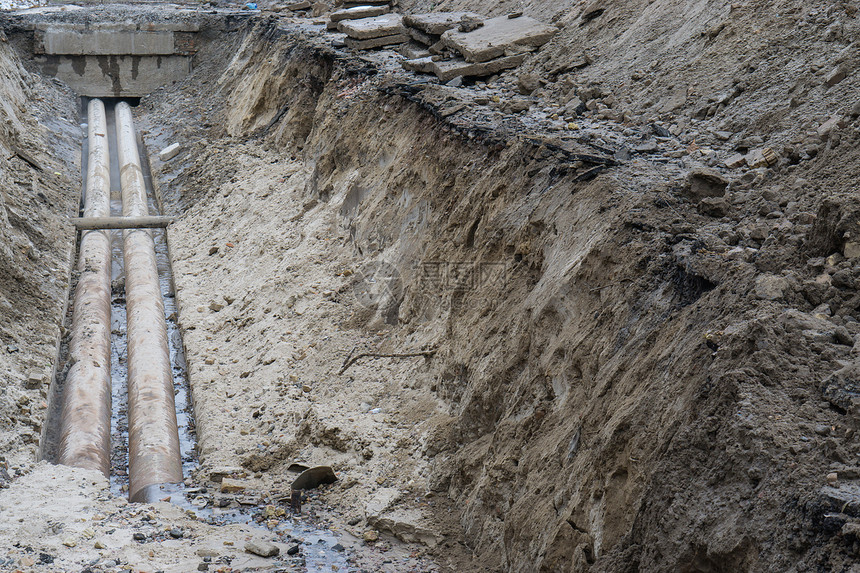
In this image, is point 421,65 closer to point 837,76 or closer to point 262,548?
point 837,76

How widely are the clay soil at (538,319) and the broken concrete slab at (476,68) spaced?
28cm

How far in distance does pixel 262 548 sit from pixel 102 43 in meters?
16.7

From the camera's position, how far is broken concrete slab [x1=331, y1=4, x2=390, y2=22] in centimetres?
1474

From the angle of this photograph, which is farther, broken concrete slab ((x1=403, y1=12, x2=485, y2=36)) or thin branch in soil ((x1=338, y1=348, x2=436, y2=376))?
broken concrete slab ((x1=403, y1=12, x2=485, y2=36))

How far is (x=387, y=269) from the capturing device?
8758 mm

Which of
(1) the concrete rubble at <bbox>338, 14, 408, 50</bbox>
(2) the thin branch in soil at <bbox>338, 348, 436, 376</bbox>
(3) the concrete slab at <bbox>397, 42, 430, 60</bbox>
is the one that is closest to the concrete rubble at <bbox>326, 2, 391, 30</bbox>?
Result: (1) the concrete rubble at <bbox>338, 14, 408, 50</bbox>

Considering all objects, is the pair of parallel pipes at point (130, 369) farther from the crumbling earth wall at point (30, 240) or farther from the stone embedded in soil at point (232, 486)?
the stone embedded in soil at point (232, 486)

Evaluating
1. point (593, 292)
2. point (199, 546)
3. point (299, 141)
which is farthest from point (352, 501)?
point (299, 141)

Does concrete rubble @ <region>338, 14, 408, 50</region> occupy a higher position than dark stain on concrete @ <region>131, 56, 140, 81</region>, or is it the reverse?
dark stain on concrete @ <region>131, 56, 140, 81</region>

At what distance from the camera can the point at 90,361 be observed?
883 cm

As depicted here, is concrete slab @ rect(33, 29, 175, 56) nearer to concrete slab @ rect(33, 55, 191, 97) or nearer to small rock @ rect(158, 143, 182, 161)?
concrete slab @ rect(33, 55, 191, 97)

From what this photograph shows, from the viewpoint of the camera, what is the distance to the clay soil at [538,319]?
12.3ft

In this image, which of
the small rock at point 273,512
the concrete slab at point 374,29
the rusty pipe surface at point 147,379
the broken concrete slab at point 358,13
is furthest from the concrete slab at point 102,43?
the small rock at point 273,512

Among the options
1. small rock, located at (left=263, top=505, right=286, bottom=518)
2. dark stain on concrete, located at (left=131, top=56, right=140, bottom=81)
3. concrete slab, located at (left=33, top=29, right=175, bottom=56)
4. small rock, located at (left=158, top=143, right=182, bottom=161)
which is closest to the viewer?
small rock, located at (left=263, top=505, right=286, bottom=518)
